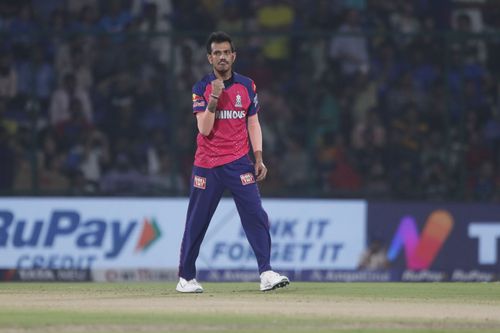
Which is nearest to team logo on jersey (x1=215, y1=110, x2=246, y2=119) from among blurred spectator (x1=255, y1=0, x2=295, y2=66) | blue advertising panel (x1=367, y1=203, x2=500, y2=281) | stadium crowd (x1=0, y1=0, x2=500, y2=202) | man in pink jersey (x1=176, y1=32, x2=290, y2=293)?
man in pink jersey (x1=176, y1=32, x2=290, y2=293)

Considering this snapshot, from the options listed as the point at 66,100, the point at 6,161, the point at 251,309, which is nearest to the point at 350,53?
the point at 66,100

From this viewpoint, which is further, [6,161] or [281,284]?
[6,161]

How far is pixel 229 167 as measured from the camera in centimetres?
1145

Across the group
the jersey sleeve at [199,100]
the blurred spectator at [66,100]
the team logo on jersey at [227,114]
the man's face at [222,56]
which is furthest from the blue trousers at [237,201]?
the blurred spectator at [66,100]

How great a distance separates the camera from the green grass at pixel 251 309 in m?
9.08

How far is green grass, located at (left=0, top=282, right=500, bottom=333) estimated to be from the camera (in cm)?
908

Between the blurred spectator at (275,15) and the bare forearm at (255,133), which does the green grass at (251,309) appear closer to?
the bare forearm at (255,133)

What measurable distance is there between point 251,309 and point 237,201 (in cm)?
161

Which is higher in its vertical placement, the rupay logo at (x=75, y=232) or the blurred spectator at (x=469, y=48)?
the blurred spectator at (x=469, y=48)

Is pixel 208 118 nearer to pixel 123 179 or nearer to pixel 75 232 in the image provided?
pixel 75 232

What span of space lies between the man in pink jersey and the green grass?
418 millimetres

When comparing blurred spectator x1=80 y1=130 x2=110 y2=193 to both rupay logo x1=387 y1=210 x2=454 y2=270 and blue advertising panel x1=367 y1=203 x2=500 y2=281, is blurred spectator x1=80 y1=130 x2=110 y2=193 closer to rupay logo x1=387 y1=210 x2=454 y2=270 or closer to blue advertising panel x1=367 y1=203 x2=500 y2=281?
blue advertising panel x1=367 y1=203 x2=500 y2=281

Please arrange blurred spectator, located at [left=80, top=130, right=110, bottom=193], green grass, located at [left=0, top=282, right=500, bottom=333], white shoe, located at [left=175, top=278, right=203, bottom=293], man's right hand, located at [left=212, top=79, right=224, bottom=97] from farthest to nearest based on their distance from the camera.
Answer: blurred spectator, located at [left=80, top=130, right=110, bottom=193] → white shoe, located at [left=175, top=278, right=203, bottom=293] → man's right hand, located at [left=212, top=79, right=224, bottom=97] → green grass, located at [left=0, top=282, right=500, bottom=333]

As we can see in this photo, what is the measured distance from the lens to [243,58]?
59.6 ft
